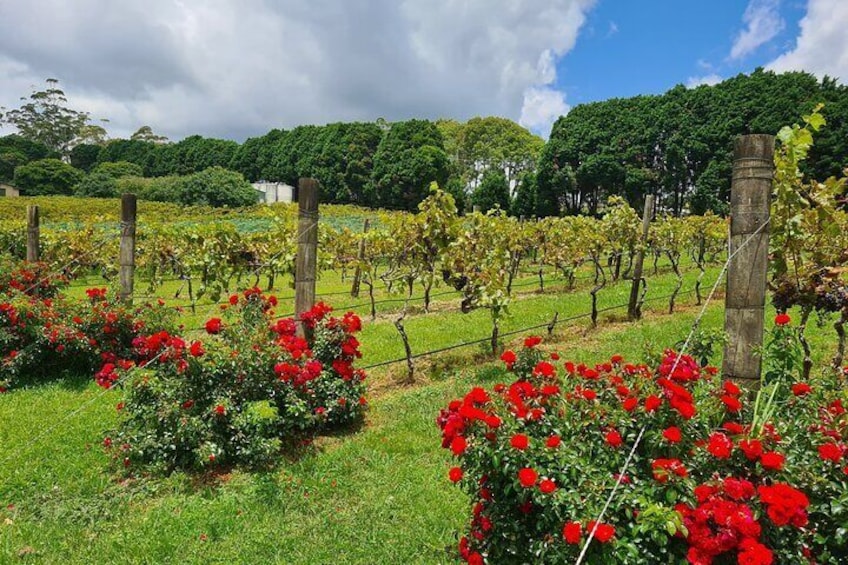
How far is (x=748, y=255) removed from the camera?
259cm

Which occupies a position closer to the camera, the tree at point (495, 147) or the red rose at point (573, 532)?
the red rose at point (573, 532)

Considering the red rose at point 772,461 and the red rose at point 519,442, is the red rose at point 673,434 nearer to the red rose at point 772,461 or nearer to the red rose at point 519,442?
the red rose at point 772,461

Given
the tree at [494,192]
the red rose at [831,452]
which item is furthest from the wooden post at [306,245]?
the tree at [494,192]

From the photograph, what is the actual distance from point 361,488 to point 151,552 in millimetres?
1238

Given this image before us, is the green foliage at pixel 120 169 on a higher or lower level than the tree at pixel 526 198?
higher

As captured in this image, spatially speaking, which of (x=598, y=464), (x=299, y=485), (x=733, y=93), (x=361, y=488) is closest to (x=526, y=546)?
(x=598, y=464)

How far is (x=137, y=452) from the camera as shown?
3.58 metres

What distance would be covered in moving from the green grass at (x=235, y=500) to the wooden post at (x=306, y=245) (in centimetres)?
120

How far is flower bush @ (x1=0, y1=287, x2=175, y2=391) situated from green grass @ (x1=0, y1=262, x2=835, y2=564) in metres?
0.58

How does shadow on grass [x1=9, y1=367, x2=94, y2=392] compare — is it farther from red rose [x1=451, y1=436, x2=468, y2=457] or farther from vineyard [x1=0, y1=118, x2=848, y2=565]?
red rose [x1=451, y1=436, x2=468, y2=457]

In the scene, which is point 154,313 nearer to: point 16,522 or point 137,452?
point 137,452

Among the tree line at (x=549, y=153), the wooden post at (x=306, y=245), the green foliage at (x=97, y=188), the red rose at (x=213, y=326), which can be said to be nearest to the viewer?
the red rose at (x=213, y=326)

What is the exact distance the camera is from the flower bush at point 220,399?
3594mm

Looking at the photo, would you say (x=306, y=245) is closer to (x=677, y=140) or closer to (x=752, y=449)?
(x=752, y=449)
